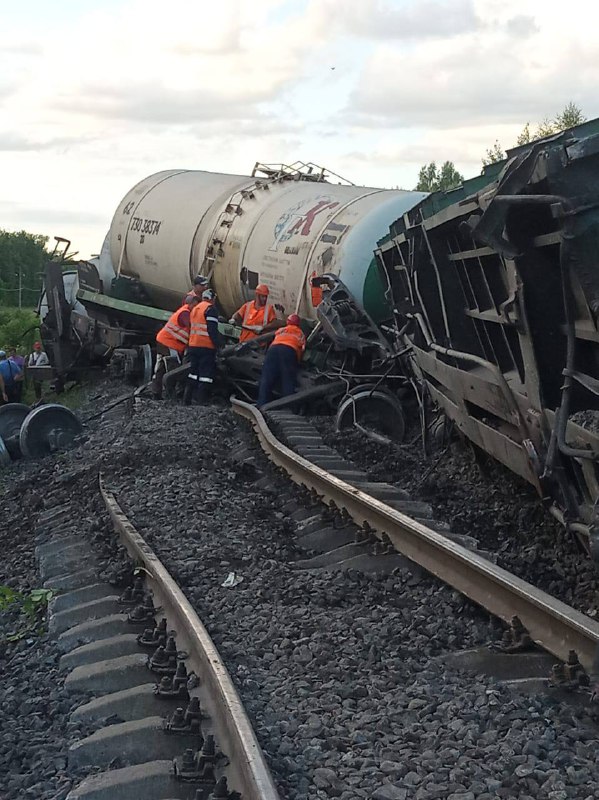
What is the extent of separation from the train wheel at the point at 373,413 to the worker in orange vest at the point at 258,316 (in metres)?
2.63

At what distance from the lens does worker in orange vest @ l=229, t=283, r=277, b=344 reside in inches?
539

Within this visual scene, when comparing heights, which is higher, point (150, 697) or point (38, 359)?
point (150, 697)

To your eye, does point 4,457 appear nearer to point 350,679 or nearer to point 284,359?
point 284,359

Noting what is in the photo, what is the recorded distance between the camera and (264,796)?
10.0ft

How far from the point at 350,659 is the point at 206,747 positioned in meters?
1.05

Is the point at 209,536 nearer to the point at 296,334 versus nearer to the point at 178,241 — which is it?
the point at 296,334

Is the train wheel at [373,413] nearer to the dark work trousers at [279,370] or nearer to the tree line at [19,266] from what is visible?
the dark work trousers at [279,370]

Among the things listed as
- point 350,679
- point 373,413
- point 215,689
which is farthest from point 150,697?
point 373,413

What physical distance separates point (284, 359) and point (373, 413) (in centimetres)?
162

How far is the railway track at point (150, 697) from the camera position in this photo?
11.3 feet

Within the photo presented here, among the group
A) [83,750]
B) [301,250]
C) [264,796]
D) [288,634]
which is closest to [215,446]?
[301,250]

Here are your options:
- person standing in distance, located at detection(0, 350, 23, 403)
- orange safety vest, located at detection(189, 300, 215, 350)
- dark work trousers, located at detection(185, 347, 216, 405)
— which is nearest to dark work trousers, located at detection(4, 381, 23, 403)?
person standing in distance, located at detection(0, 350, 23, 403)

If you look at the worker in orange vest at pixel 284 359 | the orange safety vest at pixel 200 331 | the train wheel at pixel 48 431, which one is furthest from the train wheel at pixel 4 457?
the worker in orange vest at pixel 284 359

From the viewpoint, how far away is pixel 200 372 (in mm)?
13672
